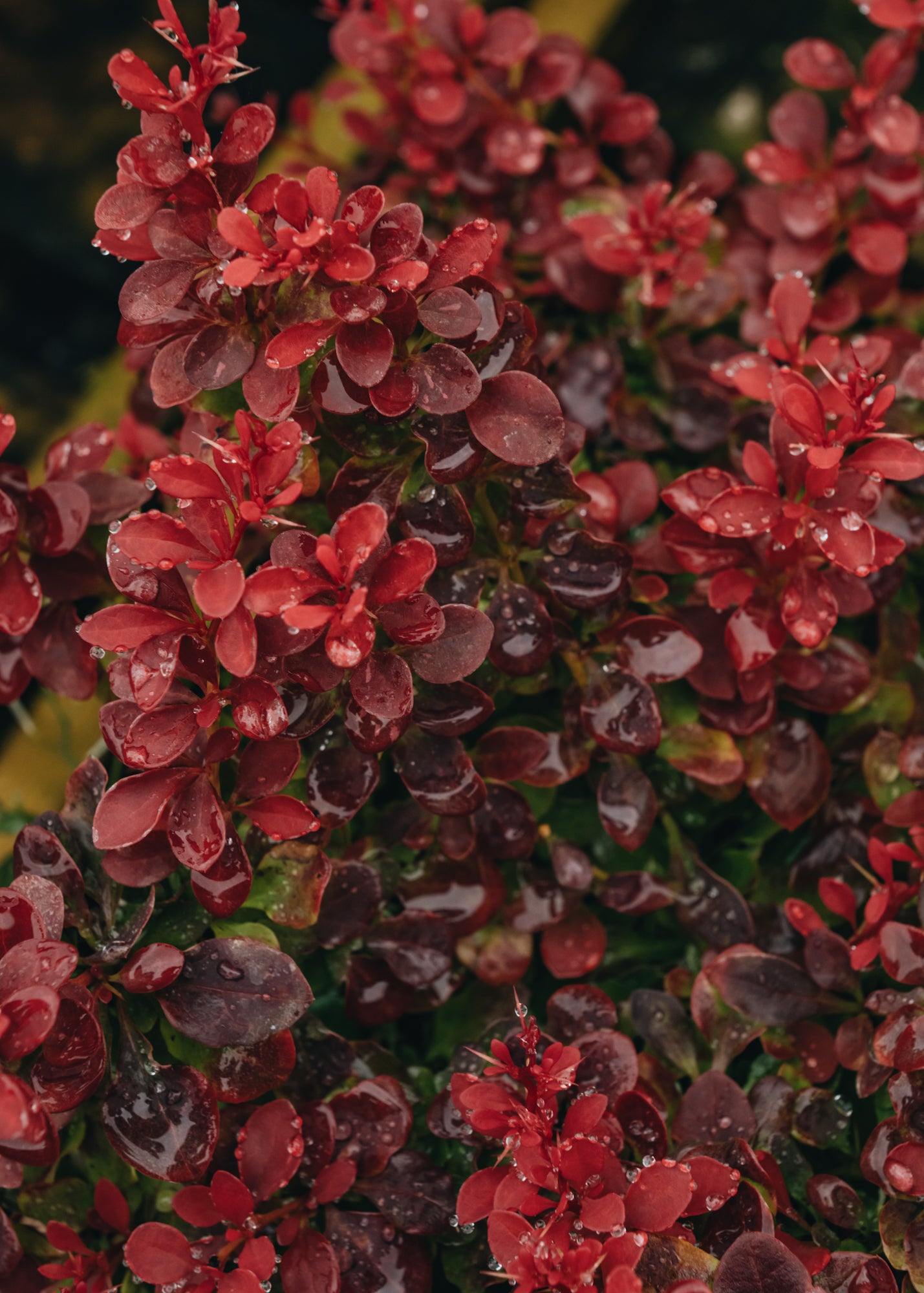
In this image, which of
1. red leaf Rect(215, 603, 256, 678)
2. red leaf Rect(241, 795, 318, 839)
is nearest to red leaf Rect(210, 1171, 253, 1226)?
red leaf Rect(241, 795, 318, 839)

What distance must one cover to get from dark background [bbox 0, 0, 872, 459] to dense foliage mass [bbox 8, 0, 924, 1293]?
44 centimetres

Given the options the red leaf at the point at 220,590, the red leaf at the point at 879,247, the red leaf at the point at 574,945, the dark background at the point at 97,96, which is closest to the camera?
the red leaf at the point at 220,590

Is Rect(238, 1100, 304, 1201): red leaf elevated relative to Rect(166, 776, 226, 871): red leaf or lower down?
lower down

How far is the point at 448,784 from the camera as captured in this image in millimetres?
721

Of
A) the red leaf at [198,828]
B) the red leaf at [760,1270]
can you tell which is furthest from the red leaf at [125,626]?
the red leaf at [760,1270]

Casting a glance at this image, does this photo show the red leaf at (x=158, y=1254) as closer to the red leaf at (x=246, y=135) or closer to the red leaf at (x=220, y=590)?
the red leaf at (x=220, y=590)

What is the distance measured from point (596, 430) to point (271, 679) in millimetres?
453

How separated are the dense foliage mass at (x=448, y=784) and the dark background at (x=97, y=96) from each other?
1.45ft

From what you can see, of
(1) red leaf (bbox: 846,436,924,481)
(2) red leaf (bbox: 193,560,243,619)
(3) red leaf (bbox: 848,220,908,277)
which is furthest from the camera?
(3) red leaf (bbox: 848,220,908,277)

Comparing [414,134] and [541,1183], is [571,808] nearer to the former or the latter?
[541,1183]

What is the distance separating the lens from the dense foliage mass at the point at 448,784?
2.11 ft

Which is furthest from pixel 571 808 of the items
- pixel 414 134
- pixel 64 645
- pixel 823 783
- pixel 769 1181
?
pixel 414 134

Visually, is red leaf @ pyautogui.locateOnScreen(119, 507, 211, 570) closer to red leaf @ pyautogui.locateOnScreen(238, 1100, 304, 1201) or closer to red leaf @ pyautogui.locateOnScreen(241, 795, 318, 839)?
red leaf @ pyautogui.locateOnScreen(241, 795, 318, 839)

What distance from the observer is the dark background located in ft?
4.53
